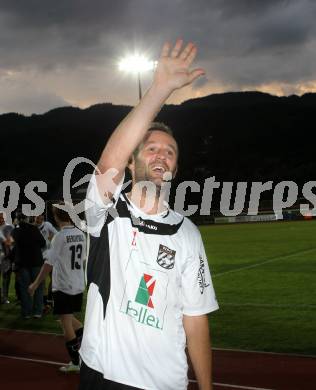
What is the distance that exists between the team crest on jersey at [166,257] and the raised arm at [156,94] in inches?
20.6

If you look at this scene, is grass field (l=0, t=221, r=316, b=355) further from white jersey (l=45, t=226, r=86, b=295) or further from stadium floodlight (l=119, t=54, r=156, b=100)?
stadium floodlight (l=119, t=54, r=156, b=100)

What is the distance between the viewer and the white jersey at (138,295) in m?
2.76

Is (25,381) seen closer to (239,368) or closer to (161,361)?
(239,368)

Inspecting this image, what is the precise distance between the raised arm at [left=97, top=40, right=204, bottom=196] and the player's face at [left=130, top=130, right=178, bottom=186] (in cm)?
29

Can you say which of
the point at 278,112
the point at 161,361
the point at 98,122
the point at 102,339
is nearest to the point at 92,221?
the point at 102,339

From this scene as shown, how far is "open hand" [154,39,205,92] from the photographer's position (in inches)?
97.7

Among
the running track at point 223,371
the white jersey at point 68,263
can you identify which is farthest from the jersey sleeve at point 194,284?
the white jersey at point 68,263

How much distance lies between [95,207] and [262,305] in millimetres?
9855

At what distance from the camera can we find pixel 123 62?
1195 inches

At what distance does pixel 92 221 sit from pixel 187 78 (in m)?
0.84

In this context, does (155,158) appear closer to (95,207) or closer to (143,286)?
(95,207)

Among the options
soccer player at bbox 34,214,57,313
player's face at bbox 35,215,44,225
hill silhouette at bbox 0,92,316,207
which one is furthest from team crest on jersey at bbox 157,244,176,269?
hill silhouette at bbox 0,92,316,207

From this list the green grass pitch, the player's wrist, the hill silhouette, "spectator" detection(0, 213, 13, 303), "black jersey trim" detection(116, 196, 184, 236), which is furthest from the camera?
the hill silhouette

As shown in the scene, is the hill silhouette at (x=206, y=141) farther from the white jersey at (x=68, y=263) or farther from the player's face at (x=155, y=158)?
the player's face at (x=155, y=158)
